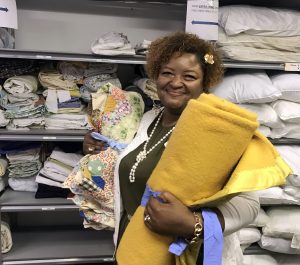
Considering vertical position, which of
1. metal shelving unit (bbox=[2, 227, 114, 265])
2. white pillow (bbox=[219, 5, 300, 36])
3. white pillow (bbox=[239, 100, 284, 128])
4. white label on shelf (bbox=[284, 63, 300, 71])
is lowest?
metal shelving unit (bbox=[2, 227, 114, 265])

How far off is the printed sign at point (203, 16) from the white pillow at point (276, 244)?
48.8 inches

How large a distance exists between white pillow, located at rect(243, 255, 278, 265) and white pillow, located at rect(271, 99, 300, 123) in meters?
0.89

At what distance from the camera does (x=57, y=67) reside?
1.97 meters

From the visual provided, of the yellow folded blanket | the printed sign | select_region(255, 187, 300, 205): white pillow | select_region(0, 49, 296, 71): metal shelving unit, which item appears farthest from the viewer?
select_region(255, 187, 300, 205): white pillow

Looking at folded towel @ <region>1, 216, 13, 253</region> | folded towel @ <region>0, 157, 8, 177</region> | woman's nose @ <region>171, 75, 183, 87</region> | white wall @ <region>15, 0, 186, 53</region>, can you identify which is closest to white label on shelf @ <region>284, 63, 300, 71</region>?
white wall @ <region>15, 0, 186, 53</region>

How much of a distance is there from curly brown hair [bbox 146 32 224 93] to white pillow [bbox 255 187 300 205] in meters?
0.99

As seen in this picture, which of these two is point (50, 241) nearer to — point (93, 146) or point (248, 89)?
point (93, 146)

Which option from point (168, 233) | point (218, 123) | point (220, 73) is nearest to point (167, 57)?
point (220, 73)

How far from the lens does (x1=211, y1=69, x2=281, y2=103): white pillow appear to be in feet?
5.89

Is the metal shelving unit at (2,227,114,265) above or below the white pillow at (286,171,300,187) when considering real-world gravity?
below

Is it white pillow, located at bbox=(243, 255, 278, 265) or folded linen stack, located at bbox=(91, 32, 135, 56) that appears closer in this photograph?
folded linen stack, located at bbox=(91, 32, 135, 56)

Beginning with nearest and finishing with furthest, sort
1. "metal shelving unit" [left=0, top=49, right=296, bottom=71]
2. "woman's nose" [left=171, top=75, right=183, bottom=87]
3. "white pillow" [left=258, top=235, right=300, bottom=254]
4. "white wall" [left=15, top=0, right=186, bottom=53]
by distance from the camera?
"woman's nose" [left=171, top=75, right=183, bottom=87] < "metal shelving unit" [left=0, top=49, right=296, bottom=71] < "white pillow" [left=258, top=235, right=300, bottom=254] < "white wall" [left=15, top=0, right=186, bottom=53]

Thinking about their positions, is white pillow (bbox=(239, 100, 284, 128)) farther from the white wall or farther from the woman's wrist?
the woman's wrist

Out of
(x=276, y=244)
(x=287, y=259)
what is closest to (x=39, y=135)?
(x=276, y=244)
